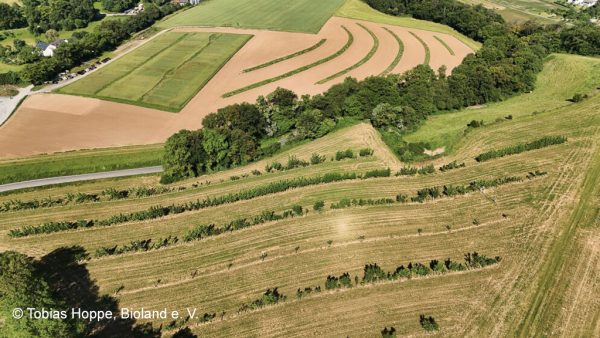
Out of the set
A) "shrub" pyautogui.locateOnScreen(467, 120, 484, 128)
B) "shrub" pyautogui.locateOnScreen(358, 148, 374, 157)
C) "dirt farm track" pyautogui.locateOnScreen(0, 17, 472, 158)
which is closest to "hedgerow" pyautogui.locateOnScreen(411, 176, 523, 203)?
"shrub" pyautogui.locateOnScreen(358, 148, 374, 157)

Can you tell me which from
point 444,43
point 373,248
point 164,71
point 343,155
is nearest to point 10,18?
point 164,71

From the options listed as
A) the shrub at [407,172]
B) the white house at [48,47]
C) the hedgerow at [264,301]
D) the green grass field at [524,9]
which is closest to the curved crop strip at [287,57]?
the shrub at [407,172]

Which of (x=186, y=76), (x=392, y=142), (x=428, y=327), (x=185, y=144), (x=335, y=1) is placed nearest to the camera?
(x=428, y=327)

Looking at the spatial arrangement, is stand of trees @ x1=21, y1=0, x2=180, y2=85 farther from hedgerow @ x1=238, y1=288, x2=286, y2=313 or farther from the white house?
hedgerow @ x1=238, y1=288, x2=286, y2=313

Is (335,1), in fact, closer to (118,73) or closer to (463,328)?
(118,73)

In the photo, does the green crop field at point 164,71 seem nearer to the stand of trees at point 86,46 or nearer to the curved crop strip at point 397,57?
the stand of trees at point 86,46

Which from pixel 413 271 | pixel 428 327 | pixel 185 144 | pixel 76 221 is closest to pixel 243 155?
pixel 185 144
